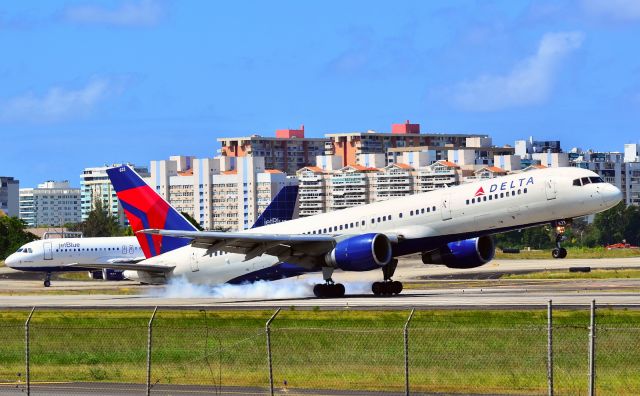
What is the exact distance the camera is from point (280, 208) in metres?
119

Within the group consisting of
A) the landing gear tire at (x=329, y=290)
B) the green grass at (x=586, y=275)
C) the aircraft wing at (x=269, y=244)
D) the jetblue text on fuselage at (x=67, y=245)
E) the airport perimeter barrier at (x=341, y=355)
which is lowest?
the green grass at (x=586, y=275)

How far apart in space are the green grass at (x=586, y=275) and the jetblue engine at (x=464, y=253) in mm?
25260

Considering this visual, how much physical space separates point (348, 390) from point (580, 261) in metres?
91.3

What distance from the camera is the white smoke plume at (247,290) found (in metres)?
66.1

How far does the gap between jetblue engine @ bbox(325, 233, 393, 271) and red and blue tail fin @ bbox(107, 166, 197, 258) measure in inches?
456

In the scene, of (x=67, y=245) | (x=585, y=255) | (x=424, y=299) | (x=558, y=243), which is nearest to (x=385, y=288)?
(x=424, y=299)

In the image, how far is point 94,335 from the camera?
4575 cm

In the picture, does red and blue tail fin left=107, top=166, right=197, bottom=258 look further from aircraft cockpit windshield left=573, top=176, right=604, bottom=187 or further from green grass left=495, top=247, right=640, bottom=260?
green grass left=495, top=247, right=640, bottom=260

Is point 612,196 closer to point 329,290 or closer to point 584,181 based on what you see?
point 584,181

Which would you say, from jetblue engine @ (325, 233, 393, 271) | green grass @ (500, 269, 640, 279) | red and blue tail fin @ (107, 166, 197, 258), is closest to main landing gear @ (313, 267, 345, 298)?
jetblue engine @ (325, 233, 393, 271)

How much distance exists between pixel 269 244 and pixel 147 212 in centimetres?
989

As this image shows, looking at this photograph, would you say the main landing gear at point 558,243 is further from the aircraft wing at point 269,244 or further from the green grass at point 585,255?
the green grass at point 585,255

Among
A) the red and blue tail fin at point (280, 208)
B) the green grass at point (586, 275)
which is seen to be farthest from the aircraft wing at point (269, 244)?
the red and blue tail fin at point (280, 208)

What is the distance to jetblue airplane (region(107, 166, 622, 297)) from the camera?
57594mm
